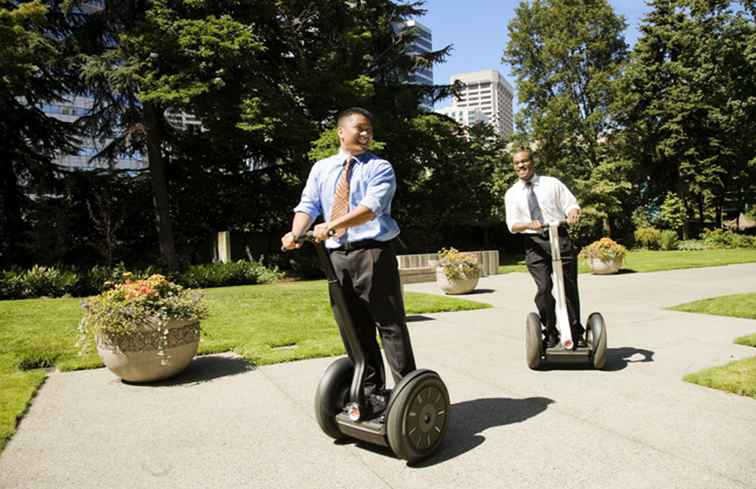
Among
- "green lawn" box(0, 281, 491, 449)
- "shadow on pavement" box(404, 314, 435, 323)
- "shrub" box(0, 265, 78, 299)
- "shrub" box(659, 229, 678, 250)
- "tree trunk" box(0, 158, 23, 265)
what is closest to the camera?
"green lawn" box(0, 281, 491, 449)

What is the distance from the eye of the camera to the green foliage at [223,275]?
1531cm

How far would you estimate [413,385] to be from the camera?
3062mm

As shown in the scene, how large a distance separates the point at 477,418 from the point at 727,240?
1209 inches

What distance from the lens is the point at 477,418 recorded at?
149 inches

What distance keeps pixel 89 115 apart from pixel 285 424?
58.4 feet

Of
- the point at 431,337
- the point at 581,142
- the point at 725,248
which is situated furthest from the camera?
the point at 581,142

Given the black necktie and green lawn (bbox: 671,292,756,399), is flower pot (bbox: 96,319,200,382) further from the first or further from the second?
green lawn (bbox: 671,292,756,399)

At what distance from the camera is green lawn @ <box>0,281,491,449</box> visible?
532cm

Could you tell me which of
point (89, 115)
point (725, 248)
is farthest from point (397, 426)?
point (725, 248)

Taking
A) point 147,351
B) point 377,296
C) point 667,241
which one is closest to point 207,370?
point 147,351

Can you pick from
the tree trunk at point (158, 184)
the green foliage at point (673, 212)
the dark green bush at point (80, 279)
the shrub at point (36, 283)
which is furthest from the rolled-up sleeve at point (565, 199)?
the green foliage at point (673, 212)

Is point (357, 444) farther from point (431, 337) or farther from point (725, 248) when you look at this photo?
point (725, 248)

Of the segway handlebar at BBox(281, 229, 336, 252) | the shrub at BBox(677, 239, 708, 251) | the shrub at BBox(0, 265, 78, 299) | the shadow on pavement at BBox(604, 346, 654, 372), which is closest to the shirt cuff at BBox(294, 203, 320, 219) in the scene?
the segway handlebar at BBox(281, 229, 336, 252)

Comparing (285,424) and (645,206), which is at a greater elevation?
(645,206)
